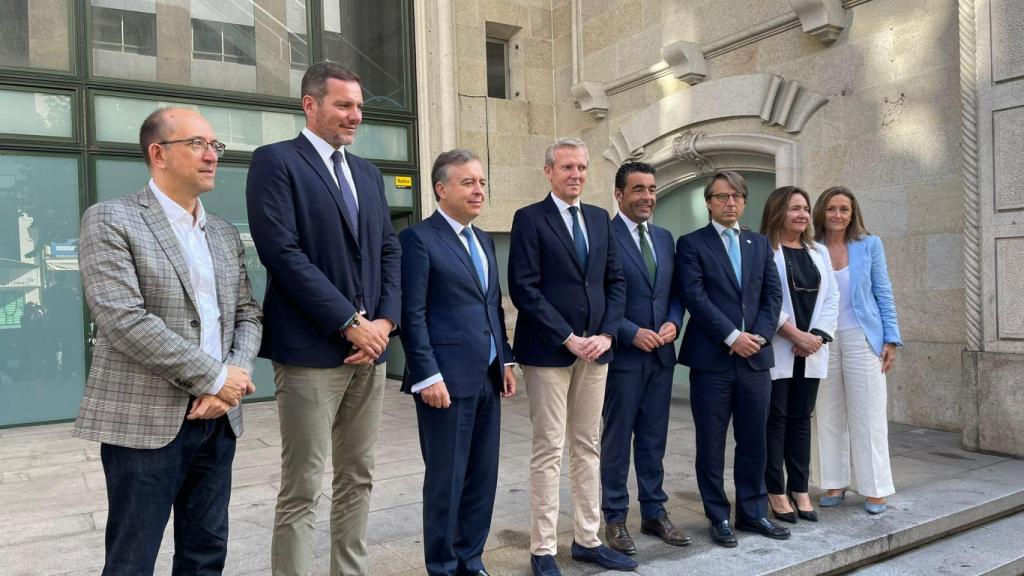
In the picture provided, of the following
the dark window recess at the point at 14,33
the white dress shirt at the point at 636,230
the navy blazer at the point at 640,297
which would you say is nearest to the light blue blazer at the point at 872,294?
the navy blazer at the point at 640,297

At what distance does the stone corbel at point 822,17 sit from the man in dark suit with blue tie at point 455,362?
198 inches

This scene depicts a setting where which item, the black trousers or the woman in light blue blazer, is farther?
the woman in light blue blazer

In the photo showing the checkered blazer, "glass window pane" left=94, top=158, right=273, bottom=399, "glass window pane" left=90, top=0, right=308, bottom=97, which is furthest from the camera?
"glass window pane" left=90, top=0, right=308, bottom=97

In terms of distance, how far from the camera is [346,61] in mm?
9570

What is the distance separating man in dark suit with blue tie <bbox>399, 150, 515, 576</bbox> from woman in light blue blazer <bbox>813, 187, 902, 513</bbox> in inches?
93.0

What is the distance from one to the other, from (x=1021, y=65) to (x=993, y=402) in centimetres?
253

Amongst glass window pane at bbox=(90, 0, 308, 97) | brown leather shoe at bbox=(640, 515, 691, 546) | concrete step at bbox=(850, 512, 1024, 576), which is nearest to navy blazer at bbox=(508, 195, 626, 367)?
brown leather shoe at bbox=(640, 515, 691, 546)

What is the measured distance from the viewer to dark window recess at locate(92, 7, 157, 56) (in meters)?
8.14

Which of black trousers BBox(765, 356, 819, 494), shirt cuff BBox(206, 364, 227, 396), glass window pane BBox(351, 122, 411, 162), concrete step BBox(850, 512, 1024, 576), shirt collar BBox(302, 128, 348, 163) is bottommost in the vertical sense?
concrete step BBox(850, 512, 1024, 576)

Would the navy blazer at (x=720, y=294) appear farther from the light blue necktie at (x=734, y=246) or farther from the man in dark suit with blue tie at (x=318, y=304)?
the man in dark suit with blue tie at (x=318, y=304)

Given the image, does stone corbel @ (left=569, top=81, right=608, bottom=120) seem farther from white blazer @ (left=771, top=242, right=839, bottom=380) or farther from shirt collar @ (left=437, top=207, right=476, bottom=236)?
shirt collar @ (left=437, top=207, right=476, bottom=236)

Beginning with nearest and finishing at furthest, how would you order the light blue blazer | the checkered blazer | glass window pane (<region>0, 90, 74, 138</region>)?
1. the checkered blazer
2. the light blue blazer
3. glass window pane (<region>0, 90, 74, 138</region>)

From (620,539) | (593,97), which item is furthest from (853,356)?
(593,97)

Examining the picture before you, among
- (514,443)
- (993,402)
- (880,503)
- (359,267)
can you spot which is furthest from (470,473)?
(993,402)
